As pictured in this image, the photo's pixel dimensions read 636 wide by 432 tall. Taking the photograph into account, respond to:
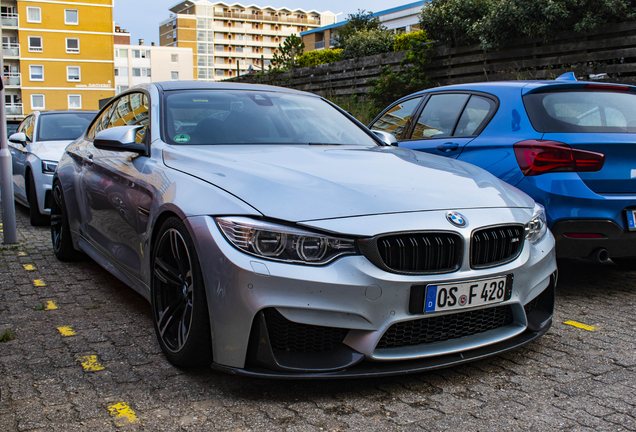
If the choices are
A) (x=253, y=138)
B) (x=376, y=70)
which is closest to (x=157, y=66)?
(x=376, y=70)

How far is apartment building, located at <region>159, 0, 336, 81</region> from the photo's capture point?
11581cm

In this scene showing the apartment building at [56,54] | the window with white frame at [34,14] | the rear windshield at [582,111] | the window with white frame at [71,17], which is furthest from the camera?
the window with white frame at [71,17]

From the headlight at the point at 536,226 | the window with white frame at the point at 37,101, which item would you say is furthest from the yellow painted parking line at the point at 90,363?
the window with white frame at the point at 37,101

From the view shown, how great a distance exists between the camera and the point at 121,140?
352 centimetres

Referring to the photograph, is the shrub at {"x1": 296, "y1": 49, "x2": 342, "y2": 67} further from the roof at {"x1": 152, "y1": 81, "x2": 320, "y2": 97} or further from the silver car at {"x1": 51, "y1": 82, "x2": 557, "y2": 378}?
the silver car at {"x1": 51, "y1": 82, "x2": 557, "y2": 378}

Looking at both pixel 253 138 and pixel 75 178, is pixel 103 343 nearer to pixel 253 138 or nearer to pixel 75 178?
Answer: pixel 253 138

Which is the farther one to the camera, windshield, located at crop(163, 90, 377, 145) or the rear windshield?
the rear windshield

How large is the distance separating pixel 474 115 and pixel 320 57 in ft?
70.5

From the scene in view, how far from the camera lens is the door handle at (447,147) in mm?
4636

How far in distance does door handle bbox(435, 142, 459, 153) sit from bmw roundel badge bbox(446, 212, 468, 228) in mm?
2119

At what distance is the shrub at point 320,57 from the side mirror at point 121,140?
848 inches

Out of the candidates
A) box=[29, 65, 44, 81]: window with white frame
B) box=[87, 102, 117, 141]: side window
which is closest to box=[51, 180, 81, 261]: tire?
box=[87, 102, 117, 141]: side window

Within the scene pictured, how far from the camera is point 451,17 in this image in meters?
14.4

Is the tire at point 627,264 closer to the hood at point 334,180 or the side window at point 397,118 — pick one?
the side window at point 397,118
